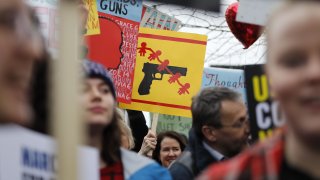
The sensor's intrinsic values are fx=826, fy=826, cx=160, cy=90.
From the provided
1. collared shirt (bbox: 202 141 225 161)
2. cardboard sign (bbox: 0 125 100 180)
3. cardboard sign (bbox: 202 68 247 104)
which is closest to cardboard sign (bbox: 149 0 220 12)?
cardboard sign (bbox: 0 125 100 180)

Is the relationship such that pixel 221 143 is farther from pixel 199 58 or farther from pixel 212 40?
pixel 212 40

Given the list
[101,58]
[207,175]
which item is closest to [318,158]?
[207,175]

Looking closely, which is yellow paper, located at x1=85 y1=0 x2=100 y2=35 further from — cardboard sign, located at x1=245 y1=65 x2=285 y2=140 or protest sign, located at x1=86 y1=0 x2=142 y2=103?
cardboard sign, located at x1=245 y1=65 x2=285 y2=140

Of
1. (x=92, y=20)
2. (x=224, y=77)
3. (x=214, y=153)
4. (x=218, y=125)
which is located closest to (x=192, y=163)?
(x=214, y=153)

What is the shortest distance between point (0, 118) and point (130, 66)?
5.05 meters

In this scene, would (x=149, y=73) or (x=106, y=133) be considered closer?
(x=106, y=133)

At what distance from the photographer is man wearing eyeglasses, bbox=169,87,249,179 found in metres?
4.21

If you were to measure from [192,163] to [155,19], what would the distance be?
16.3 feet

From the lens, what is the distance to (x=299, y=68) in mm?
1666

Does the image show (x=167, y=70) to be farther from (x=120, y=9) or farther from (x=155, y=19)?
(x=155, y=19)

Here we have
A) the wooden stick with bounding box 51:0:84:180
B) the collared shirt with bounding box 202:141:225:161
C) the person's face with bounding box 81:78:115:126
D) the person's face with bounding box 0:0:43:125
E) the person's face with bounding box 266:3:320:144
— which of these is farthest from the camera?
the collared shirt with bounding box 202:141:225:161

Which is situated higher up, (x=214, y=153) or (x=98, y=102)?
(x=98, y=102)

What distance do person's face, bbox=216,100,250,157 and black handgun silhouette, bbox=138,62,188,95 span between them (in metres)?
2.60

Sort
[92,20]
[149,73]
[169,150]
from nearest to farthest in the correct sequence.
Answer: [92,20] < [169,150] < [149,73]
